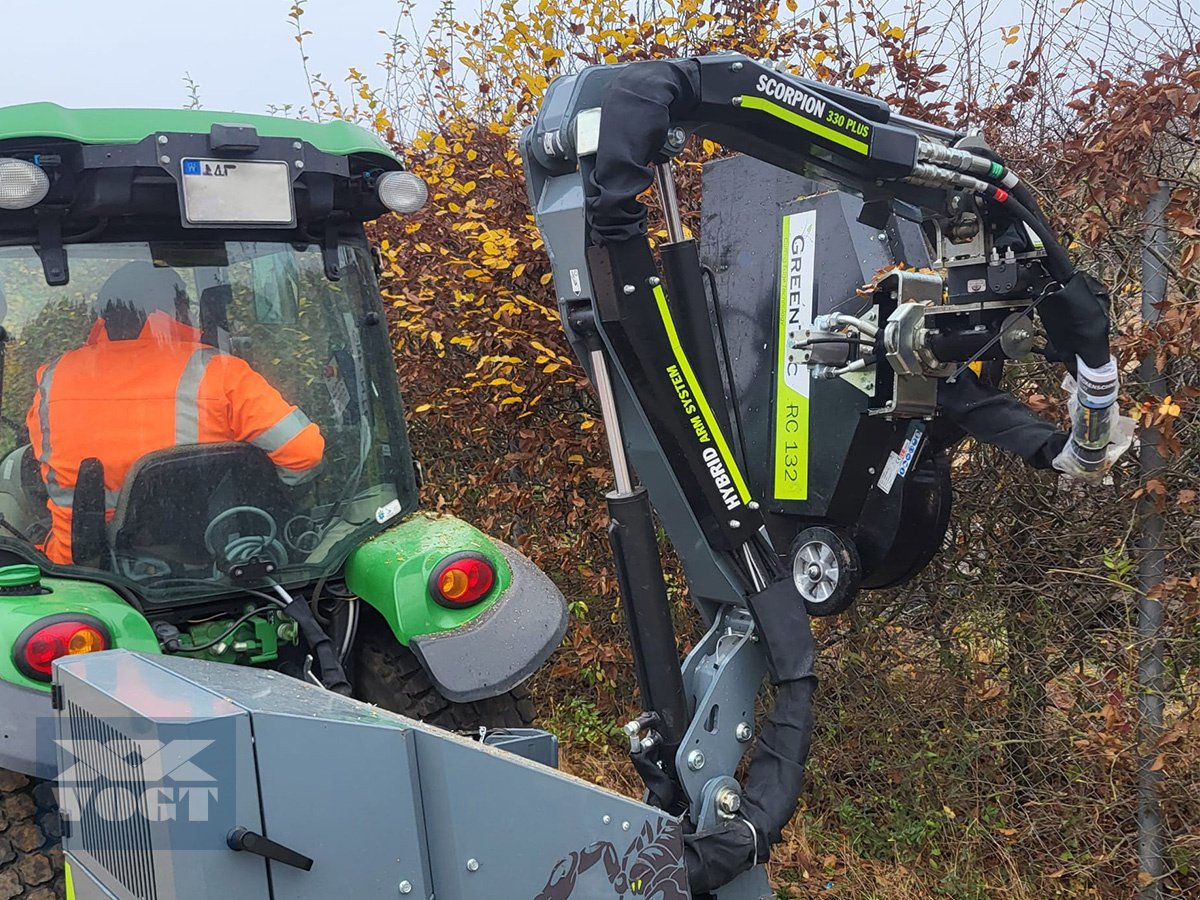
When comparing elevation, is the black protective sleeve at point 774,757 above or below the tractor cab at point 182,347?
below

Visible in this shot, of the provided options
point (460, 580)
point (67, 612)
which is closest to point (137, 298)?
point (67, 612)

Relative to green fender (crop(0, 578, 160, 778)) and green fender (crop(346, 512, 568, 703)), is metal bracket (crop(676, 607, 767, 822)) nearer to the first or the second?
green fender (crop(346, 512, 568, 703))

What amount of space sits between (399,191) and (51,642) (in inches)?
61.1

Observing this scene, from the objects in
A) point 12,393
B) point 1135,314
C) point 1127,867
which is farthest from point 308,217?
point 1127,867

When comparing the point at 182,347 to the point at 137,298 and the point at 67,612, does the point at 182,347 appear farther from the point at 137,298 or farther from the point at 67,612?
the point at 67,612

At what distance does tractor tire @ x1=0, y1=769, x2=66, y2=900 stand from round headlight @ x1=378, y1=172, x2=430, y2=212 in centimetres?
179

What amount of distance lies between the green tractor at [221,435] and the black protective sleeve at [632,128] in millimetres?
1232

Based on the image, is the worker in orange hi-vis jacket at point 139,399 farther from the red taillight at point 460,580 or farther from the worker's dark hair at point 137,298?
the red taillight at point 460,580

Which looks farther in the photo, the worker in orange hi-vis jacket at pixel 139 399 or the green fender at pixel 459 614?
the green fender at pixel 459 614

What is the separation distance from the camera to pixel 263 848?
1949 mm

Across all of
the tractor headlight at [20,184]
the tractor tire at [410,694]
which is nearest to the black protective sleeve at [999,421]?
the tractor tire at [410,694]

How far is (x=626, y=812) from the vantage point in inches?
89.4

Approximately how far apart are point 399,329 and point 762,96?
11.1 ft

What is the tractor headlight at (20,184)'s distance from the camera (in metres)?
2.81
